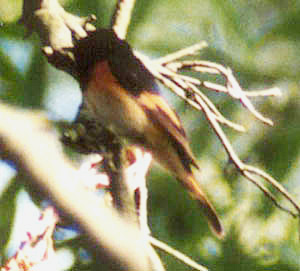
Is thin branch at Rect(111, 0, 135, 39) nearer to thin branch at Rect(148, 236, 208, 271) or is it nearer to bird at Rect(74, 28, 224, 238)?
bird at Rect(74, 28, 224, 238)

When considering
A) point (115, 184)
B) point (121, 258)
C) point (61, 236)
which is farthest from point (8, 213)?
point (121, 258)

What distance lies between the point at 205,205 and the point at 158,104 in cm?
15

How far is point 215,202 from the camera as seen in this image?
72cm

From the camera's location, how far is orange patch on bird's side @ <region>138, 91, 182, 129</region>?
2.40ft

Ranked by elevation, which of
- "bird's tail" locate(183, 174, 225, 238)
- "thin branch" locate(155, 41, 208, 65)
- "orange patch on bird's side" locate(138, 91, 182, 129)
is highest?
"thin branch" locate(155, 41, 208, 65)

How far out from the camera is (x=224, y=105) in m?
0.70

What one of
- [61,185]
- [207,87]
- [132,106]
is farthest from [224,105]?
[61,185]

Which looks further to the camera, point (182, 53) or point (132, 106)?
point (132, 106)

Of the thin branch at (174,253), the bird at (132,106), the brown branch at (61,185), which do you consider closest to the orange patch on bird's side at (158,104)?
the bird at (132,106)

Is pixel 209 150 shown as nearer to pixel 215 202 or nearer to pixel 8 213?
pixel 215 202

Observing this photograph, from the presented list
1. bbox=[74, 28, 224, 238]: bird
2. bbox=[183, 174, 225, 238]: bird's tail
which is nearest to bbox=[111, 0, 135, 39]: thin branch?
bbox=[74, 28, 224, 238]: bird

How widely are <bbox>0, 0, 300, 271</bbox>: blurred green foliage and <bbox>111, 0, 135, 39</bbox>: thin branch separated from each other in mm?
24

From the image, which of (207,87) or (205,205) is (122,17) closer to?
(207,87)

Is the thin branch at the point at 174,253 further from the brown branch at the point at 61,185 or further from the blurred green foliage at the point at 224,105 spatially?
the brown branch at the point at 61,185
